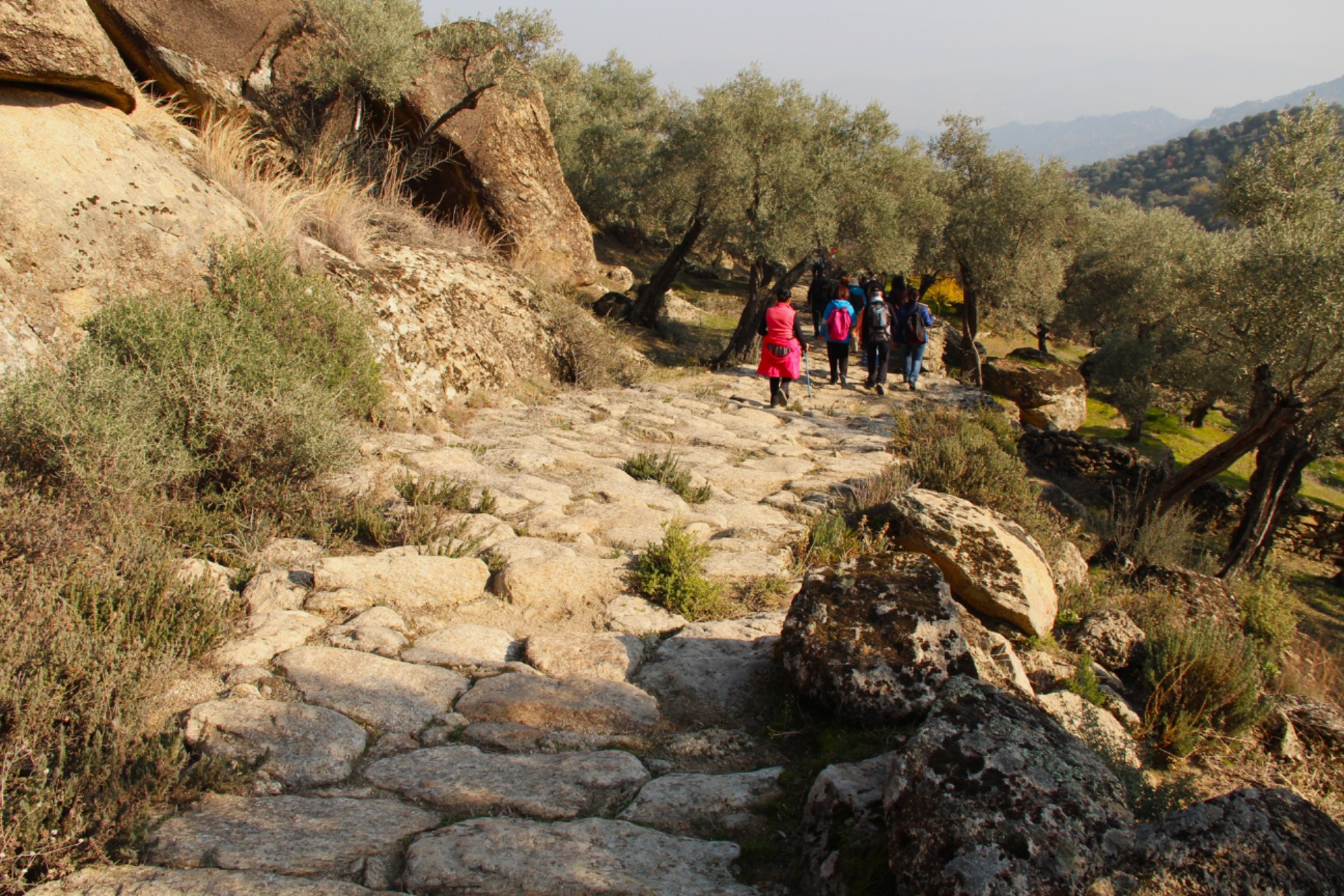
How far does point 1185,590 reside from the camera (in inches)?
308

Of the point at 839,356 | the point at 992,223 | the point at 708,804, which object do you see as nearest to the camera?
the point at 708,804

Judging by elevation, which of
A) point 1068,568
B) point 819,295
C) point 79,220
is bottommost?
point 1068,568

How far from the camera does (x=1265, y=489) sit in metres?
12.9

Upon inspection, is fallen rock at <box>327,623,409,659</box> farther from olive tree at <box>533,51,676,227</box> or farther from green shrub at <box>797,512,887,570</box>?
olive tree at <box>533,51,676,227</box>

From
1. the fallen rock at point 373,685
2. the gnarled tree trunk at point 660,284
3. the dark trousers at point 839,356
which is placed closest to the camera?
the fallen rock at point 373,685

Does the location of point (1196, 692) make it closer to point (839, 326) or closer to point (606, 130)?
point (839, 326)

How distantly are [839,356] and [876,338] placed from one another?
30.4 inches

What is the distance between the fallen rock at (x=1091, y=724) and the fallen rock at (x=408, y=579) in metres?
3.21

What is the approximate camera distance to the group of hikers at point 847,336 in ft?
40.9

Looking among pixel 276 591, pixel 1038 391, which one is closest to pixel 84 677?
pixel 276 591

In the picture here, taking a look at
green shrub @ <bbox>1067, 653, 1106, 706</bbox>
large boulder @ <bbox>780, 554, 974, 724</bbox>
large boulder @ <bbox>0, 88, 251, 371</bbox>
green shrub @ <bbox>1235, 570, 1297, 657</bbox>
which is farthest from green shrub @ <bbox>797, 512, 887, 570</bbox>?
large boulder @ <bbox>0, 88, 251, 371</bbox>

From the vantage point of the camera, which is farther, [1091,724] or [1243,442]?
[1243,442]

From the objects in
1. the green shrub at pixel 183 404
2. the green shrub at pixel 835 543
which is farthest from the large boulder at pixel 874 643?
the green shrub at pixel 183 404

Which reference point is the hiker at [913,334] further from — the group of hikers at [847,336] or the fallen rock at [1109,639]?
the fallen rock at [1109,639]
